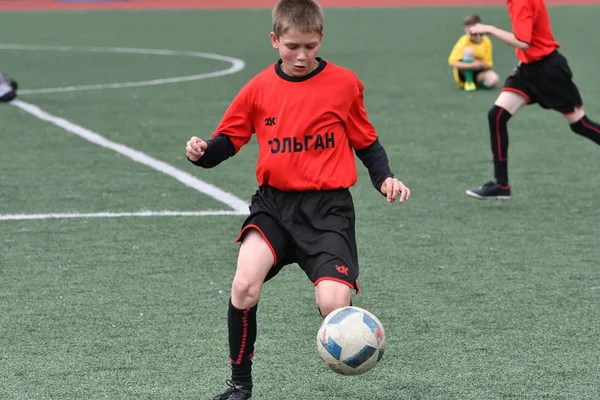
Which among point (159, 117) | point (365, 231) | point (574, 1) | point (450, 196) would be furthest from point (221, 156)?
point (574, 1)

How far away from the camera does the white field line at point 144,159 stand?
8531 mm

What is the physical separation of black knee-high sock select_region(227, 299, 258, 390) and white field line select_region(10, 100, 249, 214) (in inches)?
141

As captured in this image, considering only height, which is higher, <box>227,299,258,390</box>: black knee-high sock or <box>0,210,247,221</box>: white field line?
<box>227,299,258,390</box>: black knee-high sock

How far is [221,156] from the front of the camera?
4.71 meters

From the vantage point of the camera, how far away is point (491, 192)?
8.60 meters

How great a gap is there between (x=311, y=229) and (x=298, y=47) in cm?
73

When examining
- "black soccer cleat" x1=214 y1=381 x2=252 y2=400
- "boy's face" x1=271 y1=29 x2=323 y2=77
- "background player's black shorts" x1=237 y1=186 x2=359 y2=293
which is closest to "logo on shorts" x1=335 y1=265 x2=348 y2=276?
"background player's black shorts" x1=237 y1=186 x2=359 y2=293

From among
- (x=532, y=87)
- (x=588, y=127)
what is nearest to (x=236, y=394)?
(x=532, y=87)

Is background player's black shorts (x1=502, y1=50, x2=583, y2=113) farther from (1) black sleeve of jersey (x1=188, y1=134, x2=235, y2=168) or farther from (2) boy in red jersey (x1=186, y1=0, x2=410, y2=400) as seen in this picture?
(1) black sleeve of jersey (x1=188, y1=134, x2=235, y2=168)

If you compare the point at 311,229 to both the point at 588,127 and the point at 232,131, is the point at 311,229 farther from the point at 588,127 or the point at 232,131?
the point at 588,127

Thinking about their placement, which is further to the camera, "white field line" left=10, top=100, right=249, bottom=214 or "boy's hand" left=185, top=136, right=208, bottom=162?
"white field line" left=10, top=100, right=249, bottom=214

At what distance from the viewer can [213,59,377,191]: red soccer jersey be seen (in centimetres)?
458

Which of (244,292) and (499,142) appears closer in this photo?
(244,292)

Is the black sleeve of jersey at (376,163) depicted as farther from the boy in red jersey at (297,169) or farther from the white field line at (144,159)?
the white field line at (144,159)
